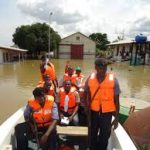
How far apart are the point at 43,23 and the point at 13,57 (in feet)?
30.2

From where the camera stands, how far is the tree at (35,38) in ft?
154

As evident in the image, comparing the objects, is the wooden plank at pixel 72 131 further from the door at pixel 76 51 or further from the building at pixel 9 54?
the door at pixel 76 51

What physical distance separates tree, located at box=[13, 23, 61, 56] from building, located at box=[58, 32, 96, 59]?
2.29 m

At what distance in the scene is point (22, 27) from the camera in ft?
162

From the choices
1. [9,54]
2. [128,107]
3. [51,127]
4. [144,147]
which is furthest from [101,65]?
[9,54]

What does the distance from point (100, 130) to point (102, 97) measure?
20.8 inches

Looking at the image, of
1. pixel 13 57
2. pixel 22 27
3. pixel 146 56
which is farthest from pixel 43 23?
pixel 146 56

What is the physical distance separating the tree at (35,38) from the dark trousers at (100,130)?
4256 centimetres

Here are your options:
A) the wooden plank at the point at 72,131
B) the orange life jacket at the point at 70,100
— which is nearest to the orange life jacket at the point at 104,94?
the wooden plank at the point at 72,131

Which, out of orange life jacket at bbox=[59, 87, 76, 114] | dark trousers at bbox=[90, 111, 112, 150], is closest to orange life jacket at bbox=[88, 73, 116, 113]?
dark trousers at bbox=[90, 111, 112, 150]

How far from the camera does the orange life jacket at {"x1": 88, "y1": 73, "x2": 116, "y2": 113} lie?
3949mm

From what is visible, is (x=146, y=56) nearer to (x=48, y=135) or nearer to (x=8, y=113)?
(x=8, y=113)

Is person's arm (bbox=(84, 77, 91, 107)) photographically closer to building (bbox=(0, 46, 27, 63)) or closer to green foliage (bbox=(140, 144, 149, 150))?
green foliage (bbox=(140, 144, 149, 150))

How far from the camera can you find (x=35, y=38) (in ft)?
153
